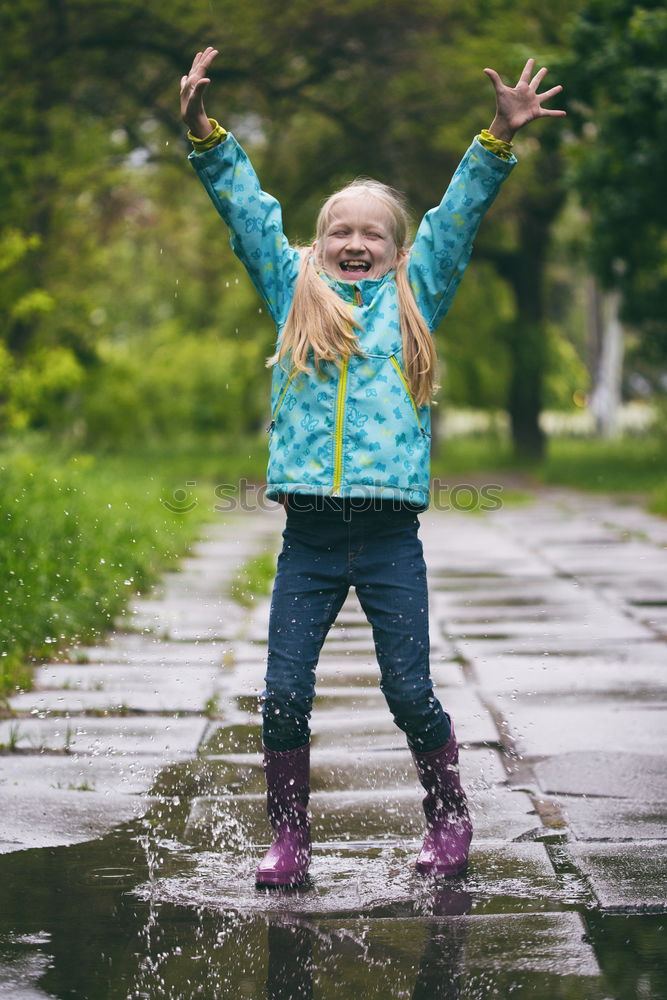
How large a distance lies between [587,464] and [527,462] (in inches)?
50.7

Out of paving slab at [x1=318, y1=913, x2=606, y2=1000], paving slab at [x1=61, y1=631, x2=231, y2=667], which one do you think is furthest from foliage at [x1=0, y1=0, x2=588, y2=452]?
paving slab at [x1=318, y1=913, x2=606, y2=1000]

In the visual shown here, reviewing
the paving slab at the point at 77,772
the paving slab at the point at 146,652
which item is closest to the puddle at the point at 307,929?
the paving slab at the point at 77,772

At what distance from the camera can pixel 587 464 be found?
19.8 m

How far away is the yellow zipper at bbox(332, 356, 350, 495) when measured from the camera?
3.11 m

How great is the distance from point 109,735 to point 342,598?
1460 mm

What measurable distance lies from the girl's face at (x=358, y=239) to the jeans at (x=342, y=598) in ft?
1.92

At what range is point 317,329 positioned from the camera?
313 centimetres

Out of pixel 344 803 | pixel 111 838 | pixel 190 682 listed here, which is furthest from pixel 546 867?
pixel 190 682

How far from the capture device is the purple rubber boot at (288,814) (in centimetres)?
306

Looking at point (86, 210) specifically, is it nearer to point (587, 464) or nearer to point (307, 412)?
point (587, 464)

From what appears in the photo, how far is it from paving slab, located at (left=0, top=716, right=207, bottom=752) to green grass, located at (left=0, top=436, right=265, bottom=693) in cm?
50

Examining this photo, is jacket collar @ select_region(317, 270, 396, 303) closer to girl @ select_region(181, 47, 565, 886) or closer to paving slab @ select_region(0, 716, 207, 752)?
girl @ select_region(181, 47, 565, 886)

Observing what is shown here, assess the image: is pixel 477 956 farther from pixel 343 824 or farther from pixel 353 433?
pixel 353 433

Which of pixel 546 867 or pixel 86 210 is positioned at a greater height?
pixel 86 210
